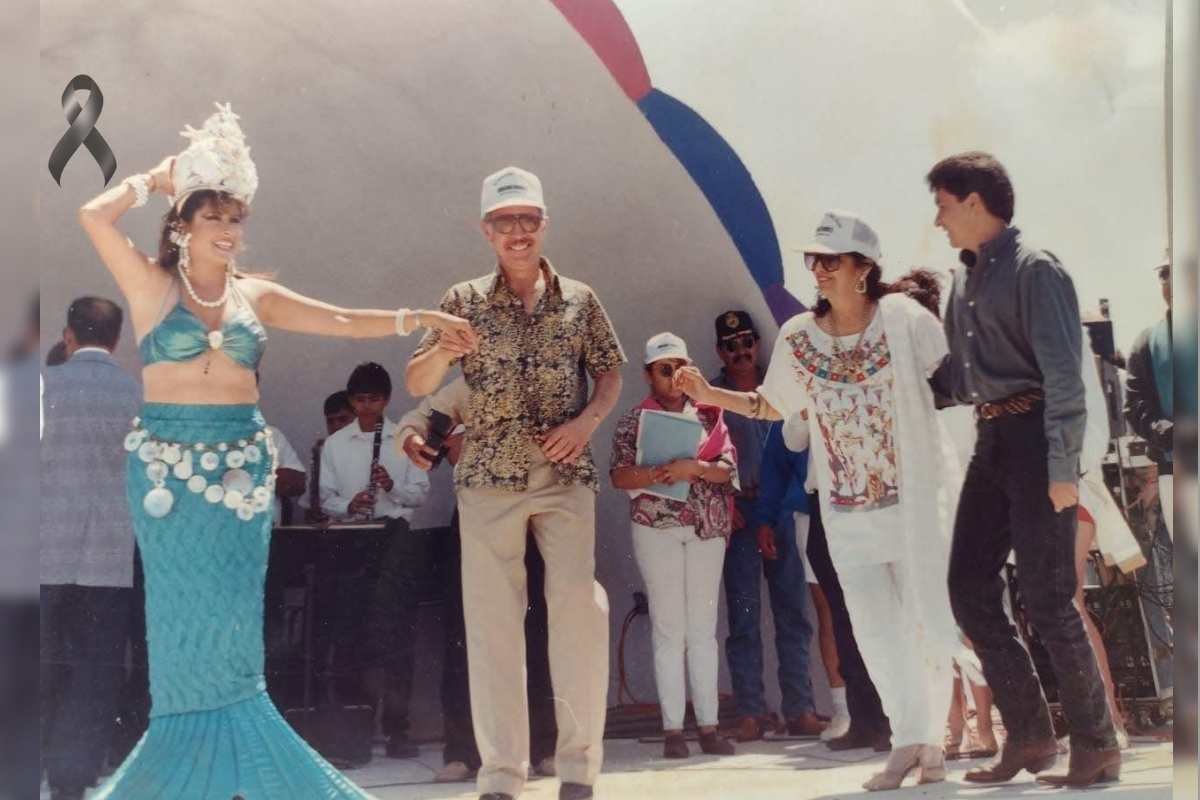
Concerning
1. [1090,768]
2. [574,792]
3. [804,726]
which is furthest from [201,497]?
[1090,768]

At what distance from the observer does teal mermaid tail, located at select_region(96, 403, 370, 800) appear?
5.30 m

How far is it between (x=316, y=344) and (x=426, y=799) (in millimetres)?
1647

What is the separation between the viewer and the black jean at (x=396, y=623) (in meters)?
5.93

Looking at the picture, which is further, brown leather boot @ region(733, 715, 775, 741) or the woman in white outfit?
brown leather boot @ region(733, 715, 775, 741)

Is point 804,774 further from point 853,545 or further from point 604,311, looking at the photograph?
point 604,311

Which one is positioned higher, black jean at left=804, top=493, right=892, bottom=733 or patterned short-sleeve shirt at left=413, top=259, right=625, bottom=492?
patterned short-sleeve shirt at left=413, top=259, right=625, bottom=492

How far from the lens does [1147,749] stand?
6086mm

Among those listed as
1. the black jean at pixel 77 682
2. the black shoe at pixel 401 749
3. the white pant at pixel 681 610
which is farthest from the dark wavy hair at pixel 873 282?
the black jean at pixel 77 682

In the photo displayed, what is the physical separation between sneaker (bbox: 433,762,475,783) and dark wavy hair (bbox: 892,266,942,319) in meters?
2.29

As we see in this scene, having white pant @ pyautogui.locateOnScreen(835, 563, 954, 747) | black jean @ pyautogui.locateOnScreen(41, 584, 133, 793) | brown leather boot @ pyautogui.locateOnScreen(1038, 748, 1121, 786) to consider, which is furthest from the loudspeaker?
brown leather boot @ pyautogui.locateOnScreen(1038, 748, 1121, 786)

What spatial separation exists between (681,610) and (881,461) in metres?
0.90

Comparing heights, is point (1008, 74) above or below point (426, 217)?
above

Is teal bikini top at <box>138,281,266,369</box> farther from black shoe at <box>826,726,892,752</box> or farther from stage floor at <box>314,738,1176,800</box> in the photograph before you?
black shoe at <box>826,726,892,752</box>

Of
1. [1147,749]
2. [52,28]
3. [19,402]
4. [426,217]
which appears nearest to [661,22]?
[426,217]
